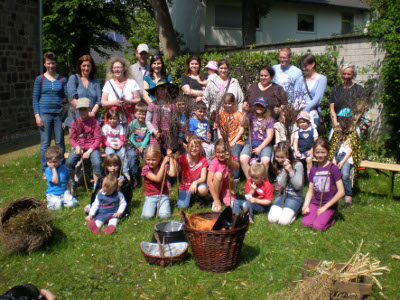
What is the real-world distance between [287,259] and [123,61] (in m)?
4.40

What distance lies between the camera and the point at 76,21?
60.1 feet

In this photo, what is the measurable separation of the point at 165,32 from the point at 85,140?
6.54m

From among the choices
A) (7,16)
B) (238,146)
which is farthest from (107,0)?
(238,146)

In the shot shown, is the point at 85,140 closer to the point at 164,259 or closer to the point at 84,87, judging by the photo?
the point at 84,87

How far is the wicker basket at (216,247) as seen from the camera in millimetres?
3709

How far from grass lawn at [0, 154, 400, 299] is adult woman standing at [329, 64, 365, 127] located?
4.81ft

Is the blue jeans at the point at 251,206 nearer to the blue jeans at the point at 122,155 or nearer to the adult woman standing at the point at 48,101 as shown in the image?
the blue jeans at the point at 122,155

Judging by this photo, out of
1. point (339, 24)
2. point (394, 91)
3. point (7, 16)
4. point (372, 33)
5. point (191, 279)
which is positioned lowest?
point (191, 279)

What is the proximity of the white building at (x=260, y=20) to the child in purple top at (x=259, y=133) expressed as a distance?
15.1 metres

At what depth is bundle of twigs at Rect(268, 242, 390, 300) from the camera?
3.08 meters

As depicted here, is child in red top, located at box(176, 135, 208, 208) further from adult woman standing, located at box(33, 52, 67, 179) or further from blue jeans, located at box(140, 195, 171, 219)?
adult woman standing, located at box(33, 52, 67, 179)

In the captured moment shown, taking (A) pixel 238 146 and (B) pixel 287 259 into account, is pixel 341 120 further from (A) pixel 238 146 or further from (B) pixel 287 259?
(B) pixel 287 259

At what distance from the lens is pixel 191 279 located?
3830mm

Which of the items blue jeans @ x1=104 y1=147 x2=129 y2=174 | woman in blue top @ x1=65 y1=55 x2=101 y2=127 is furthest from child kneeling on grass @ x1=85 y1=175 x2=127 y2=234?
woman in blue top @ x1=65 y1=55 x2=101 y2=127
